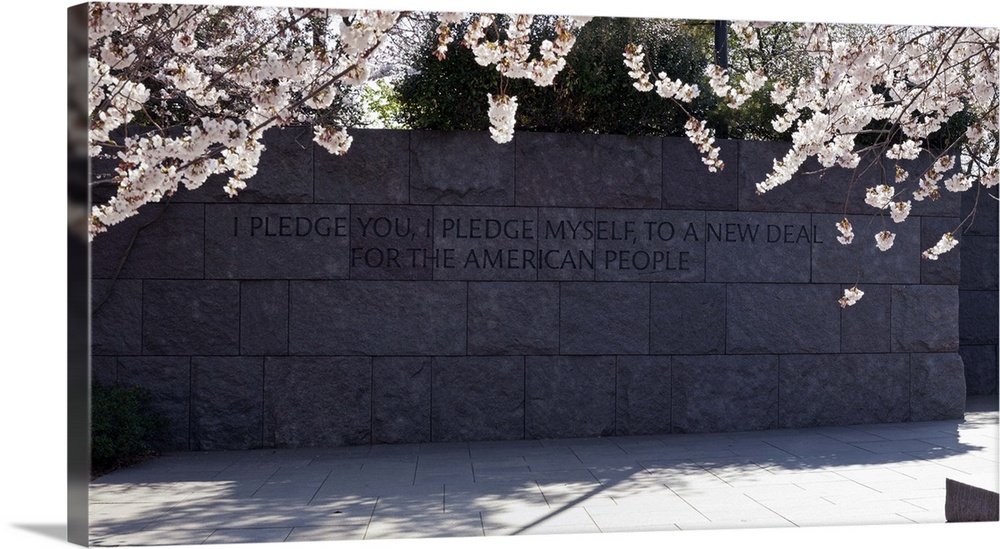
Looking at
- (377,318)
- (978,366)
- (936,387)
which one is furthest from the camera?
(978,366)

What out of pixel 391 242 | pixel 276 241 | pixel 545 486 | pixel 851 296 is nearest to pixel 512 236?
pixel 391 242

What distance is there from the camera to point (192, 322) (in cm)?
738

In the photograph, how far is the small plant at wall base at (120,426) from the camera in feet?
21.4

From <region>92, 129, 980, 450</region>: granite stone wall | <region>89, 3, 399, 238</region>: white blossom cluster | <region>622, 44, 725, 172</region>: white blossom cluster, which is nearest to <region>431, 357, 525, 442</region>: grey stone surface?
<region>92, 129, 980, 450</region>: granite stone wall

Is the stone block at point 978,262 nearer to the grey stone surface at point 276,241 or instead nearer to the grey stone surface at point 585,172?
the grey stone surface at point 585,172

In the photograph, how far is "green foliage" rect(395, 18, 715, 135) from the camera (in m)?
7.73

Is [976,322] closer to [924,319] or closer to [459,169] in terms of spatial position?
[924,319]

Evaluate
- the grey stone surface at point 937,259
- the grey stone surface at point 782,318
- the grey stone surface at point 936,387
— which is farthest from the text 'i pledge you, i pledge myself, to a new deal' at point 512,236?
the grey stone surface at point 936,387

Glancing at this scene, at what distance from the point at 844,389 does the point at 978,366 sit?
2536 millimetres

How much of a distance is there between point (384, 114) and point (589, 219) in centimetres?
212

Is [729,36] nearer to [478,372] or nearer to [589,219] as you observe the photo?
[589,219]

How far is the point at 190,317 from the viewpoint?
7375mm

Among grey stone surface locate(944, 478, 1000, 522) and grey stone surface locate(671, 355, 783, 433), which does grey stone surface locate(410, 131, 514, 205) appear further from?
grey stone surface locate(944, 478, 1000, 522)

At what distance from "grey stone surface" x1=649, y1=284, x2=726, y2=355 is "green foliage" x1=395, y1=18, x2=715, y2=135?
1.53 m
